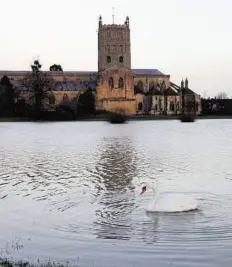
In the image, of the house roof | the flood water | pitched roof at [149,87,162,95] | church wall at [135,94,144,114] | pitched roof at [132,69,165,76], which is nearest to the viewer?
the flood water

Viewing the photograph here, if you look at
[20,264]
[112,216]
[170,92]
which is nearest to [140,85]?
[170,92]

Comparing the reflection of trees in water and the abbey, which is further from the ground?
the abbey

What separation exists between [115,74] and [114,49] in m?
→ 5.61

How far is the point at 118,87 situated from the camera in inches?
4862

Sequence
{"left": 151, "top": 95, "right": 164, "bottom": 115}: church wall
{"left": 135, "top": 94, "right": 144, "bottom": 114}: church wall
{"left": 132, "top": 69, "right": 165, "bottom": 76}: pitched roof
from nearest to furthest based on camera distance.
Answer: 1. {"left": 151, "top": 95, "right": 164, "bottom": 115}: church wall
2. {"left": 135, "top": 94, "right": 144, "bottom": 114}: church wall
3. {"left": 132, "top": 69, "right": 165, "bottom": 76}: pitched roof

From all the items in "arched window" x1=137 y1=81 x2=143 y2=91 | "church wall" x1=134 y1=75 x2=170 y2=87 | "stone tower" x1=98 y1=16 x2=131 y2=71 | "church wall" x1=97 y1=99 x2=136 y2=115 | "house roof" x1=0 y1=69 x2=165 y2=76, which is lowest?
"church wall" x1=97 y1=99 x2=136 y2=115

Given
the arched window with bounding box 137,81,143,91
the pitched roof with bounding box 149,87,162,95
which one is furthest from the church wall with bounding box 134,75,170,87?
the pitched roof with bounding box 149,87,162,95

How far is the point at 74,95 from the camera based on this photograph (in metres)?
129

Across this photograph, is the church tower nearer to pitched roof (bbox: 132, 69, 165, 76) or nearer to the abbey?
the abbey

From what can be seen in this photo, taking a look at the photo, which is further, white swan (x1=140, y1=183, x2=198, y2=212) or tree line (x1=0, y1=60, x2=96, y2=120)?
tree line (x1=0, y1=60, x2=96, y2=120)

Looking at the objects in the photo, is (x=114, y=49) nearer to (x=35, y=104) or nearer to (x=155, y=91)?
(x=155, y=91)

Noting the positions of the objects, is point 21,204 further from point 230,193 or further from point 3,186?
point 230,193

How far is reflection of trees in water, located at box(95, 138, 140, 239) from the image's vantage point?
456 inches

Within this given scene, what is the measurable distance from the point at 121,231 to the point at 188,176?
8.96 m
